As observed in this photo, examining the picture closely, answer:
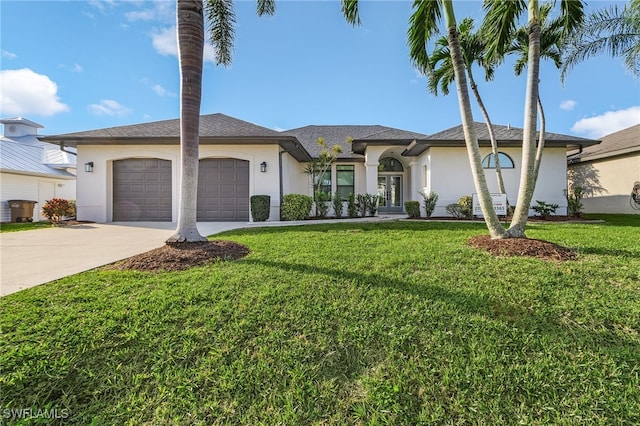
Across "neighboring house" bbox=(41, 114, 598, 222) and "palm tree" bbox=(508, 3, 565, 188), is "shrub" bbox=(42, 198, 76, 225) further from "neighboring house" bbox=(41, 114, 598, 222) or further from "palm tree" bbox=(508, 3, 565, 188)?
"palm tree" bbox=(508, 3, 565, 188)

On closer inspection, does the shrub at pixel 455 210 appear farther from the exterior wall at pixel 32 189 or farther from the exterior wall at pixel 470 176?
the exterior wall at pixel 32 189

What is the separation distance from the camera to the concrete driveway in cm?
431

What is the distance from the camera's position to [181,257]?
477cm

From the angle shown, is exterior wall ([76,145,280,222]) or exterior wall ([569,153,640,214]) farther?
exterior wall ([569,153,640,214])

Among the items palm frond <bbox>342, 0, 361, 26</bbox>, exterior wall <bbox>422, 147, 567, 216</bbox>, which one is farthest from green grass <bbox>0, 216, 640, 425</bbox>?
exterior wall <bbox>422, 147, 567, 216</bbox>

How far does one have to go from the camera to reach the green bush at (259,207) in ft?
38.7

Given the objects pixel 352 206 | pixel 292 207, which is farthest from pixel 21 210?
pixel 352 206

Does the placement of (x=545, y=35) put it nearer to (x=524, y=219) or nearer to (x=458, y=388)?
(x=524, y=219)

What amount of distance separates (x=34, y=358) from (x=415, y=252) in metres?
5.09

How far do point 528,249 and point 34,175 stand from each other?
21604 millimetres

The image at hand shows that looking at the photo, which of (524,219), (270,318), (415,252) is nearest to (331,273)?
(270,318)

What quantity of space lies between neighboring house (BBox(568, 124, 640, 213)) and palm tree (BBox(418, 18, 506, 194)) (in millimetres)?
6935

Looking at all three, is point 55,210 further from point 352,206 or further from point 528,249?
point 528,249

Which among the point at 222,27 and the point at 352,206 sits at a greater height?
the point at 222,27
